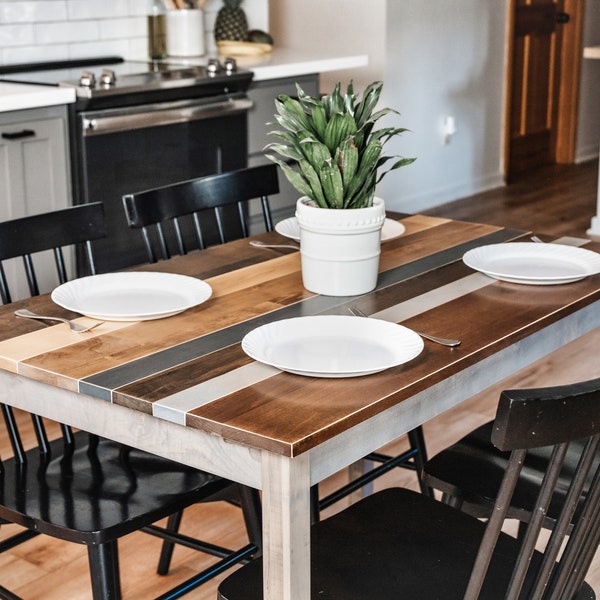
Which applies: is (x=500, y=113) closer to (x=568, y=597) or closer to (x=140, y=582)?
(x=140, y=582)

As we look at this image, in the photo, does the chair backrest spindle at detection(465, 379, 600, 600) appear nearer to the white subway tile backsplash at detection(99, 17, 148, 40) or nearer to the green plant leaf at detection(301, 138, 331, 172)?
the green plant leaf at detection(301, 138, 331, 172)

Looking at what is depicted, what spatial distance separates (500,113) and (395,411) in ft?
18.6

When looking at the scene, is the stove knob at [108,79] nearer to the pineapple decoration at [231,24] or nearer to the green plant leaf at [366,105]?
the pineapple decoration at [231,24]

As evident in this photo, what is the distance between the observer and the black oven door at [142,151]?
11.7 ft

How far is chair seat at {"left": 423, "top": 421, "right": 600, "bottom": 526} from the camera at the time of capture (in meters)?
1.85

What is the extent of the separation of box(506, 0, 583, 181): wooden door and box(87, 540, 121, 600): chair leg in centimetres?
569

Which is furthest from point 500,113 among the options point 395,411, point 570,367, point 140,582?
point 395,411

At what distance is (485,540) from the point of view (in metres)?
1.38

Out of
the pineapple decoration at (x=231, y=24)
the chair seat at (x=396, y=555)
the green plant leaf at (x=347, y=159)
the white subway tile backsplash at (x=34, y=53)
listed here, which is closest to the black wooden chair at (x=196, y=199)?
the green plant leaf at (x=347, y=159)

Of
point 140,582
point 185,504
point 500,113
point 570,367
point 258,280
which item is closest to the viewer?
point 185,504

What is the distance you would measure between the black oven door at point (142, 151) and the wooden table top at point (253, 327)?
1423 millimetres

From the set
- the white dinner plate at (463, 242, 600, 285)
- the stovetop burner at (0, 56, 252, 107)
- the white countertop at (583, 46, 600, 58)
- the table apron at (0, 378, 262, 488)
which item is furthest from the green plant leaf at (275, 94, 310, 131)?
the white countertop at (583, 46, 600, 58)

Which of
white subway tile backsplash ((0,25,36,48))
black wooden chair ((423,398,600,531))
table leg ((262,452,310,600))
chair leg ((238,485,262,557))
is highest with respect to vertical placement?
white subway tile backsplash ((0,25,36,48))

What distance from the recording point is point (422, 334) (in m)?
1.72
